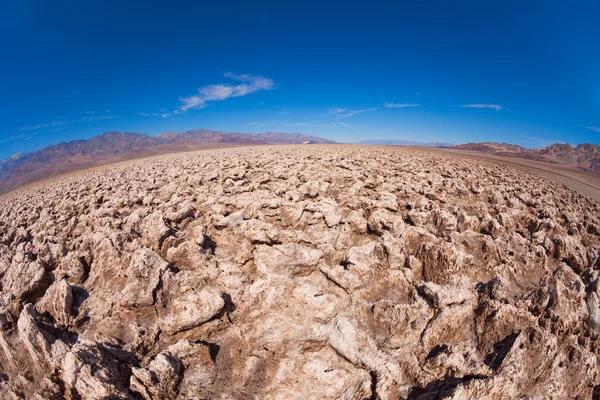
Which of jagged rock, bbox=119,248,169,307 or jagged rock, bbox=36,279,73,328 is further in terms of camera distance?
jagged rock, bbox=119,248,169,307

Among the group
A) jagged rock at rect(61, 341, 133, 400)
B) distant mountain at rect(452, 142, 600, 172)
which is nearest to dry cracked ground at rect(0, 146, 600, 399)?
jagged rock at rect(61, 341, 133, 400)

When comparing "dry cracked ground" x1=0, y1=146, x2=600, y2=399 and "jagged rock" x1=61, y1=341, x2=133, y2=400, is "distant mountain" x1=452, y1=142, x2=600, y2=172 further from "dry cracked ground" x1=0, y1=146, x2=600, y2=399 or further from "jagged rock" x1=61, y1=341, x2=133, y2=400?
"jagged rock" x1=61, y1=341, x2=133, y2=400

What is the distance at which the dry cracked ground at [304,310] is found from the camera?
2.21 meters

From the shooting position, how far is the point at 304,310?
9.56ft

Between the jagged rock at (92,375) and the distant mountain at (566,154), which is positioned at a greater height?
the distant mountain at (566,154)

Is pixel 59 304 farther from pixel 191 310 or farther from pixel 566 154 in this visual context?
pixel 566 154

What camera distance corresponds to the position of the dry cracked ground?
7.25 feet

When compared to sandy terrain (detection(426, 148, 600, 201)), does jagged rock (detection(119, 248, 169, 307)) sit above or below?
below

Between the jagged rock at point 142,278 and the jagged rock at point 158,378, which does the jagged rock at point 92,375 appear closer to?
the jagged rock at point 158,378

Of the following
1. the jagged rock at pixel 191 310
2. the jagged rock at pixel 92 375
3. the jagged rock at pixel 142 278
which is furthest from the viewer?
the jagged rock at pixel 142 278

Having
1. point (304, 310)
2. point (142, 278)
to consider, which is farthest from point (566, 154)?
point (142, 278)

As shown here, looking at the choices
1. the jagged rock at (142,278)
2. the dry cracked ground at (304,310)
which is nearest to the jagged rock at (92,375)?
the dry cracked ground at (304,310)

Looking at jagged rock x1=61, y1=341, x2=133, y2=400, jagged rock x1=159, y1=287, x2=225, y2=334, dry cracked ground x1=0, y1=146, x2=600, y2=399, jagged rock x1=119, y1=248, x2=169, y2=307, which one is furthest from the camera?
jagged rock x1=119, y1=248, x2=169, y2=307

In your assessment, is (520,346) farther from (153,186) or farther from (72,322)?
(153,186)
